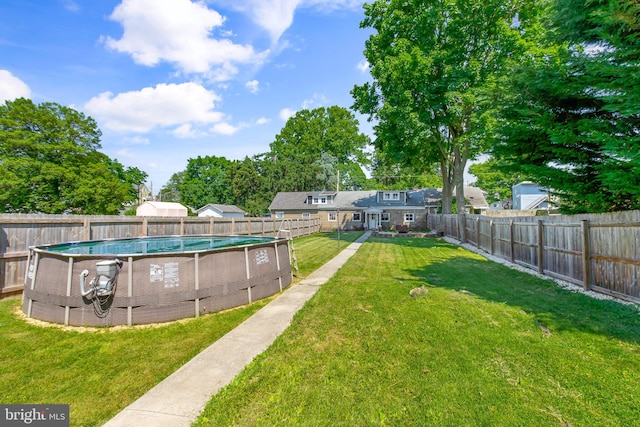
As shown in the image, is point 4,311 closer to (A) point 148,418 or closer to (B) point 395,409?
(A) point 148,418

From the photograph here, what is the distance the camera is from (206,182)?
2736 inches

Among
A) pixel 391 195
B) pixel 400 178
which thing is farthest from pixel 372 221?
pixel 400 178

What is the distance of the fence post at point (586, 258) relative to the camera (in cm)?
691

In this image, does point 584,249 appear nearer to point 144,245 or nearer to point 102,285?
point 102,285

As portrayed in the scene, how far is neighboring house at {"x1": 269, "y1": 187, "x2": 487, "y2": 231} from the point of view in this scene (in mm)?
32656

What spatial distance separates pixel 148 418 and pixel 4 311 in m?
5.69

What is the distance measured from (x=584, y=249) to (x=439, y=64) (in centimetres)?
1617

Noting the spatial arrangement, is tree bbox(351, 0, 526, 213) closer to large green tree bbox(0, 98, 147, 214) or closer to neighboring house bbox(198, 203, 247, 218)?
large green tree bbox(0, 98, 147, 214)

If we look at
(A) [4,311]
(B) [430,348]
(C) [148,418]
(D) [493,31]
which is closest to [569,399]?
(B) [430,348]

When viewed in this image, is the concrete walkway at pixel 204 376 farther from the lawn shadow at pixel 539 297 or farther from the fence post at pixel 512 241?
the fence post at pixel 512 241

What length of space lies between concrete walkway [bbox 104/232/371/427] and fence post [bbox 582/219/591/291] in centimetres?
674

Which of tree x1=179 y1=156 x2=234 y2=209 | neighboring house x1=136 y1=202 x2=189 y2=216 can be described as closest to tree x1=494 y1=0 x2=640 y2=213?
neighboring house x1=136 y1=202 x2=189 y2=216

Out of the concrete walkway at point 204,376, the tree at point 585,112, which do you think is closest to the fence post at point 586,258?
the tree at point 585,112

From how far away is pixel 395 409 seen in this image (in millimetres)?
2828
